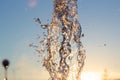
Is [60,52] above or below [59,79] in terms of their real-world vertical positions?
above

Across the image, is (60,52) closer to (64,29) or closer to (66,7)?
(64,29)

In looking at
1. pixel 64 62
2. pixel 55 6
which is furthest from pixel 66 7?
pixel 64 62

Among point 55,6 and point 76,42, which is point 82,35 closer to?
point 76,42

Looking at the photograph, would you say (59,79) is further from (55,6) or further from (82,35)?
(55,6)

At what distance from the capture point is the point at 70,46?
53.4 meters

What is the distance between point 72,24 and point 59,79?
9.98 meters

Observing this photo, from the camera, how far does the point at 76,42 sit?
53344 millimetres

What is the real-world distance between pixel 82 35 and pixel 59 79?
873cm

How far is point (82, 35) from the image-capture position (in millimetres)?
51781

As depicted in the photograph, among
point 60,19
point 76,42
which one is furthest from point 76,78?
point 60,19

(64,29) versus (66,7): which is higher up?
(66,7)

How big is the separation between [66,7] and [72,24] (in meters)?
3.20

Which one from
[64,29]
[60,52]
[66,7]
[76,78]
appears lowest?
[76,78]

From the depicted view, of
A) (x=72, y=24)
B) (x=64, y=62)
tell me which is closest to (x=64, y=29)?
(x=72, y=24)
